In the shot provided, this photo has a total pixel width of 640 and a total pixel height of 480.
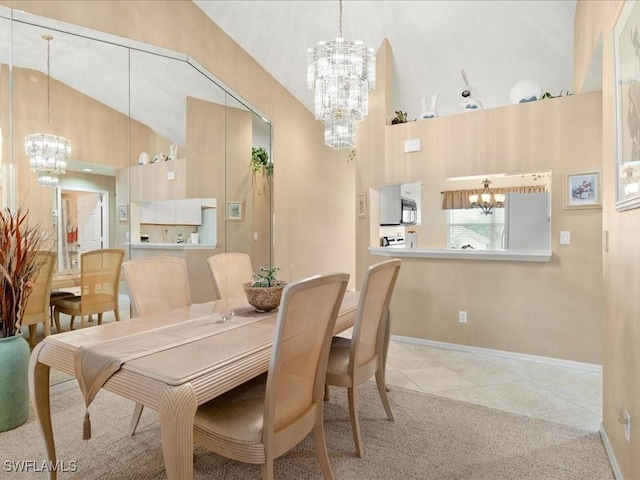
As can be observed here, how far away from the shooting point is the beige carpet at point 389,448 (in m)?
1.78

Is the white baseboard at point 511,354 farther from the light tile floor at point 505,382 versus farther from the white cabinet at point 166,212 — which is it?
the white cabinet at point 166,212

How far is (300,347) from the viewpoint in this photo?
1.35m

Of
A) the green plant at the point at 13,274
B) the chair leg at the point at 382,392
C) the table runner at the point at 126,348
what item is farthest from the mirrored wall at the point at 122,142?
the chair leg at the point at 382,392

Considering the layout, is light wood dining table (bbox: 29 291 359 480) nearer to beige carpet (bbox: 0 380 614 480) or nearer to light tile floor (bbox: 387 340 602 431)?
beige carpet (bbox: 0 380 614 480)

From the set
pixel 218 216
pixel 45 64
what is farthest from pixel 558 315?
pixel 45 64

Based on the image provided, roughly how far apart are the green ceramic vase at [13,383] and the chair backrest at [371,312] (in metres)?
2.00

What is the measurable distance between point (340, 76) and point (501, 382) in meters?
2.81

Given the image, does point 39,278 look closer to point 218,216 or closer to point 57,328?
point 57,328

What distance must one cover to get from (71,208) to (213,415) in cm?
244

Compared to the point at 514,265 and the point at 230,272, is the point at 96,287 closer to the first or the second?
the point at 230,272

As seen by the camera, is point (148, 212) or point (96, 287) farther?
point (148, 212)

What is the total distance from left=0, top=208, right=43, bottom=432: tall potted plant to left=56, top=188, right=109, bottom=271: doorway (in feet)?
2.20

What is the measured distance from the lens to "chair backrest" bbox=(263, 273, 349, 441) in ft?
4.04

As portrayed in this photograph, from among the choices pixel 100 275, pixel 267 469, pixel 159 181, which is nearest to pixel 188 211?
pixel 159 181
